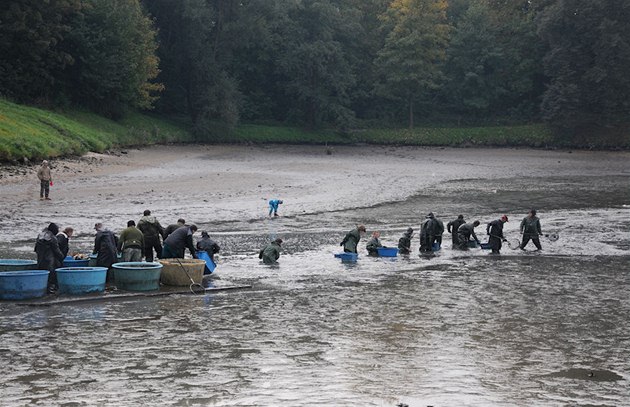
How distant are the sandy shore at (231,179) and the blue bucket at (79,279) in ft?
27.4

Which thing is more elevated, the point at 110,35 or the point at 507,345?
the point at 110,35

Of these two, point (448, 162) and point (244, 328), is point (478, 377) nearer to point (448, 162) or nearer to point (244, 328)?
point (244, 328)

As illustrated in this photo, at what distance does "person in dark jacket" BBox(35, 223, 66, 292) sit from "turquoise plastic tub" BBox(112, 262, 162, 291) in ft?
4.22

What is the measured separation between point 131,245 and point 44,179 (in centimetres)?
1442

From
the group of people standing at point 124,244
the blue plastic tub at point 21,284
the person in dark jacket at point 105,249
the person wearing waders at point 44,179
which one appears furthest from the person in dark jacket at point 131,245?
the person wearing waders at point 44,179

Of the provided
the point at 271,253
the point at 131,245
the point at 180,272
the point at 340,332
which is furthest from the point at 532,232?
the point at 340,332

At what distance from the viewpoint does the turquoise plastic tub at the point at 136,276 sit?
19859 mm

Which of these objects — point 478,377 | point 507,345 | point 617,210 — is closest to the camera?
point 478,377

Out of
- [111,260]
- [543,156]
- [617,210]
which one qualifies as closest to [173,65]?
[543,156]

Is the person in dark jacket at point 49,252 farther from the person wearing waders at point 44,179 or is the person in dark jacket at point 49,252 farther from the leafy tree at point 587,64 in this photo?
the leafy tree at point 587,64

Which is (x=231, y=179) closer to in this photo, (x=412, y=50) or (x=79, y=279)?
(x=79, y=279)

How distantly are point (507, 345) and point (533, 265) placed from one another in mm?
10631

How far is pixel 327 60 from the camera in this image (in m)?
92.9

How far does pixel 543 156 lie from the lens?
7956 cm
